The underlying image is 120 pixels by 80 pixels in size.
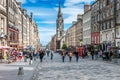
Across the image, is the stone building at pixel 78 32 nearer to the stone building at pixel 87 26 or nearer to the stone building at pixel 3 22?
the stone building at pixel 87 26

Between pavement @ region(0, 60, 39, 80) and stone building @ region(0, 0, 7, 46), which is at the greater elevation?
stone building @ region(0, 0, 7, 46)

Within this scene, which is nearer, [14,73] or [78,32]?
[14,73]

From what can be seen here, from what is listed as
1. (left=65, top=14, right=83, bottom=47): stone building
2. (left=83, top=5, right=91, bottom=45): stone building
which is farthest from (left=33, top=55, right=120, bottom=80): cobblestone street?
(left=65, top=14, right=83, bottom=47): stone building

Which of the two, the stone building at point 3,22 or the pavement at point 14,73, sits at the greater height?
the stone building at point 3,22

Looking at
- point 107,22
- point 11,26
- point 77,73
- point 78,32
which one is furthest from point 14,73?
point 78,32

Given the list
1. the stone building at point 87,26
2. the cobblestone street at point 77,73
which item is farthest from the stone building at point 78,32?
the cobblestone street at point 77,73

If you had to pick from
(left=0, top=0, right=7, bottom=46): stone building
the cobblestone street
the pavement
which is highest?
(left=0, top=0, right=7, bottom=46): stone building

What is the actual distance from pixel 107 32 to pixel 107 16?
4196mm

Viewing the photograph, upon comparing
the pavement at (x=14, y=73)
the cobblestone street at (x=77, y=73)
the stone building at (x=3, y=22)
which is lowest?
the cobblestone street at (x=77, y=73)

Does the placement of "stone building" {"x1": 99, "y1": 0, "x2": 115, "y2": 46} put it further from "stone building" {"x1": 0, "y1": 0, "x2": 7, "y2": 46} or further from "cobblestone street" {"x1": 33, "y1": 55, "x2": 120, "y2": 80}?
"cobblestone street" {"x1": 33, "y1": 55, "x2": 120, "y2": 80}

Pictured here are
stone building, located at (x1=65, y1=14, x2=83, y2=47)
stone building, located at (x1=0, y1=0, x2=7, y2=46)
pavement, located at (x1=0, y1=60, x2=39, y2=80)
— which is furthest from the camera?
stone building, located at (x1=65, y1=14, x2=83, y2=47)

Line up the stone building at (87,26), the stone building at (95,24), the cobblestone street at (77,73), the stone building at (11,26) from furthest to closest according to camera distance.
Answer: the stone building at (87,26), the stone building at (95,24), the stone building at (11,26), the cobblestone street at (77,73)

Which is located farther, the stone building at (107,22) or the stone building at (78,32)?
the stone building at (78,32)

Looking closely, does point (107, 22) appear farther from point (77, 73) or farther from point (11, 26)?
point (77, 73)
